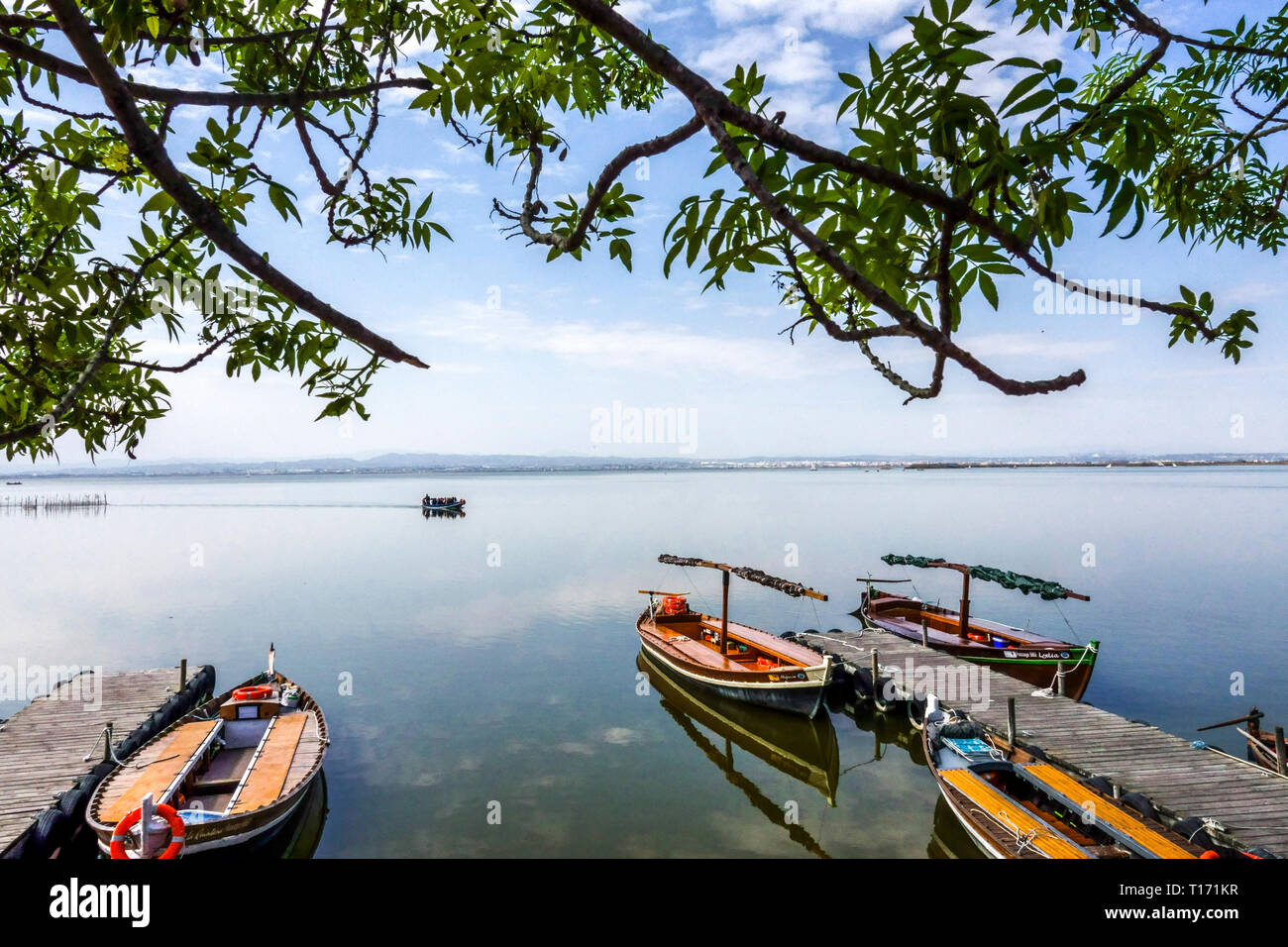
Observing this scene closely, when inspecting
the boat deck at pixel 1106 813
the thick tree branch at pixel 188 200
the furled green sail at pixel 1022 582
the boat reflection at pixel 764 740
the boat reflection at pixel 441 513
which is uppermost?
the thick tree branch at pixel 188 200

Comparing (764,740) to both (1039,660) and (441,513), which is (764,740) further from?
(441,513)

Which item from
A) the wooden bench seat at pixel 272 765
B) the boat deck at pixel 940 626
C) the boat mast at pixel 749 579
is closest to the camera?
the wooden bench seat at pixel 272 765

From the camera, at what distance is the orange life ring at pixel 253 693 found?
19.4 m

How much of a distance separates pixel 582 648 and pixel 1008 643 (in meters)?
19.3

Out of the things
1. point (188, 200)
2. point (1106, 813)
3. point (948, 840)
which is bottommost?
point (948, 840)

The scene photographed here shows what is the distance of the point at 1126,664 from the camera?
99.3 ft

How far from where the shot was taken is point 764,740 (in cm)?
2266

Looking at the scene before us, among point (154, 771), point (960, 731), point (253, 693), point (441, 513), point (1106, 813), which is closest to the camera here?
point (1106, 813)

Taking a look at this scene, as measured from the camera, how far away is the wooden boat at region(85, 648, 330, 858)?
12250mm

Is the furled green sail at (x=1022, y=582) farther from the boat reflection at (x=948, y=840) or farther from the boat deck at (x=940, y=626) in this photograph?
the boat reflection at (x=948, y=840)

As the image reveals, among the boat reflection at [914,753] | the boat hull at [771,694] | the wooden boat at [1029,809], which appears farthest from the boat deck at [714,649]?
the wooden boat at [1029,809]

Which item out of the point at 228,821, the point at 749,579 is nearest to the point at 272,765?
the point at 228,821

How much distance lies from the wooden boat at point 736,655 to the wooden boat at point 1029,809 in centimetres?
539
